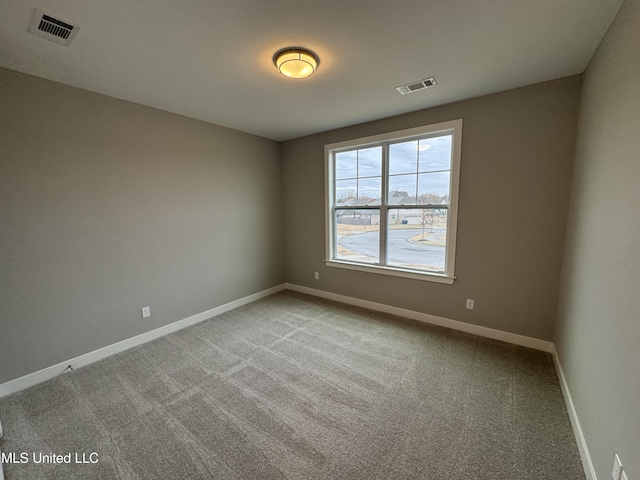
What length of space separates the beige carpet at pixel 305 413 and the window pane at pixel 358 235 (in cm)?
129

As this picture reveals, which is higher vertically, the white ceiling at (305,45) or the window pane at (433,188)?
the white ceiling at (305,45)

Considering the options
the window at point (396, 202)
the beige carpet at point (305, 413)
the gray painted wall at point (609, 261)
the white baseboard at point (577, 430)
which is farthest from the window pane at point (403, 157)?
the white baseboard at point (577, 430)

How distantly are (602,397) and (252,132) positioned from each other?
13.9 feet

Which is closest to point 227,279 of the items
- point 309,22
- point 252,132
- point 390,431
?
point 252,132

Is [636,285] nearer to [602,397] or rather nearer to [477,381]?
[602,397]

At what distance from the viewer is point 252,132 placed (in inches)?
149

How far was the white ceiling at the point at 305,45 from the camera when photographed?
146cm

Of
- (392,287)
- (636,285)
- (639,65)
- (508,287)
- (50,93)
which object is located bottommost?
(392,287)

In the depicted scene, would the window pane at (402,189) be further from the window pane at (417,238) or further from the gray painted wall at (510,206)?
the gray painted wall at (510,206)

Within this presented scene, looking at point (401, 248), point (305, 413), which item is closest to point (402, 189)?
point (401, 248)

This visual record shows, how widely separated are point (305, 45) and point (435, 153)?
1.96m

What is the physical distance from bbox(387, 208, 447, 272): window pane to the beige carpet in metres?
0.91

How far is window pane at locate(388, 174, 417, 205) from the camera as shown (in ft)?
10.6

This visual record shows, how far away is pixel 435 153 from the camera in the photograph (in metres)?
3.03
